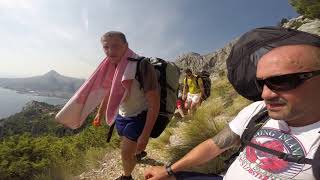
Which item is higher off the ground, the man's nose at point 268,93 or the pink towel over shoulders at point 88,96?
the man's nose at point 268,93

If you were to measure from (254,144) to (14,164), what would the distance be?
7904 millimetres

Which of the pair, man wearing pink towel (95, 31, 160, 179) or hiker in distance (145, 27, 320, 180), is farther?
man wearing pink towel (95, 31, 160, 179)

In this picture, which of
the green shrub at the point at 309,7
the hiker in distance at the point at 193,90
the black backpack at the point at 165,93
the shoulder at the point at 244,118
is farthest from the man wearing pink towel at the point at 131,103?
the green shrub at the point at 309,7

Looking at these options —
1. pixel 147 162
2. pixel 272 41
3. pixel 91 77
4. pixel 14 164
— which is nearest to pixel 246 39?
pixel 272 41

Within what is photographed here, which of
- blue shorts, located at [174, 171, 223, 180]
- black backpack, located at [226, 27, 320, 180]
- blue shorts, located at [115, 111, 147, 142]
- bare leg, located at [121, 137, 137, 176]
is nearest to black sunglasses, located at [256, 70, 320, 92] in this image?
black backpack, located at [226, 27, 320, 180]

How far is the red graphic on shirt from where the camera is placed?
206cm

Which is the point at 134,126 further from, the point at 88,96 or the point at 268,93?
the point at 268,93

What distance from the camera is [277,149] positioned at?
2.14 m

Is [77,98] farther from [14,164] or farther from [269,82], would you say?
[14,164]

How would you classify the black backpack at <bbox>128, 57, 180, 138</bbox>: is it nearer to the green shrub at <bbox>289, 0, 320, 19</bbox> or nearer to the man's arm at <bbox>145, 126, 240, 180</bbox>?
the man's arm at <bbox>145, 126, 240, 180</bbox>

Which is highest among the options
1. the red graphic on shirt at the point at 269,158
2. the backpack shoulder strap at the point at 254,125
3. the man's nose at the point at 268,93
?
the man's nose at the point at 268,93

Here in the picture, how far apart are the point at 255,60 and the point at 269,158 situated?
992mm

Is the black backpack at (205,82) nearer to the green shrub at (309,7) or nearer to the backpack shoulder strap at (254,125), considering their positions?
the backpack shoulder strap at (254,125)

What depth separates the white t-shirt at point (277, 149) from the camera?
79.4 inches
